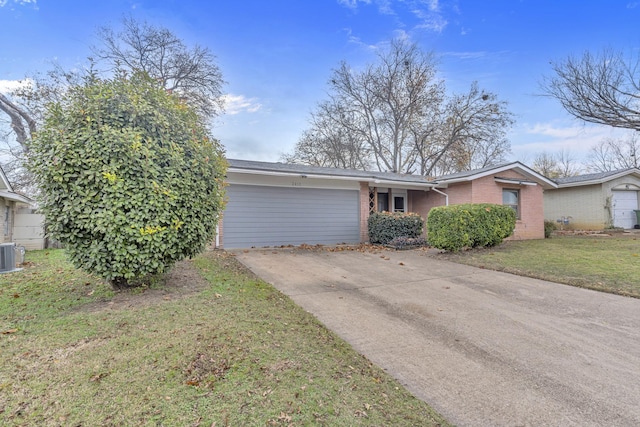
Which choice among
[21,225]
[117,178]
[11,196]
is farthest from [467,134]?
[21,225]

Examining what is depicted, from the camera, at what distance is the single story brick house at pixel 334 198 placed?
10.4 meters

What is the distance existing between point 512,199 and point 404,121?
43.6ft

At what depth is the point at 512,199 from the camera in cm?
1371

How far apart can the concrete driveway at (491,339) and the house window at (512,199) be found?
8.16 m

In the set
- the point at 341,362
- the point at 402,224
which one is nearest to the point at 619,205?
the point at 402,224

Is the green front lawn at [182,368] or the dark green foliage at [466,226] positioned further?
the dark green foliage at [466,226]

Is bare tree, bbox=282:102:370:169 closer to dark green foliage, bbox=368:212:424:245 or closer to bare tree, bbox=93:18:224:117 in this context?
bare tree, bbox=93:18:224:117

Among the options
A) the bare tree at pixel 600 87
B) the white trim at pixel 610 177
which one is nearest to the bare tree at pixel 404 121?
the bare tree at pixel 600 87

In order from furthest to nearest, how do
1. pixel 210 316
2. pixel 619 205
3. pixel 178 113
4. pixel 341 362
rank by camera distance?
pixel 619 205, pixel 178 113, pixel 210 316, pixel 341 362

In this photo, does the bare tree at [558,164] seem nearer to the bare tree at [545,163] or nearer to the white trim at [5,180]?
the bare tree at [545,163]

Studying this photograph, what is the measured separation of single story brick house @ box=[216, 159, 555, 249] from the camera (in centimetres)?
1041

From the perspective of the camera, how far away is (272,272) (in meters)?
6.79

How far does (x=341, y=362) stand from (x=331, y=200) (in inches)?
365

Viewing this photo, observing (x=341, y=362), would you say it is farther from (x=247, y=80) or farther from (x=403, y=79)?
(x=403, y=79)
